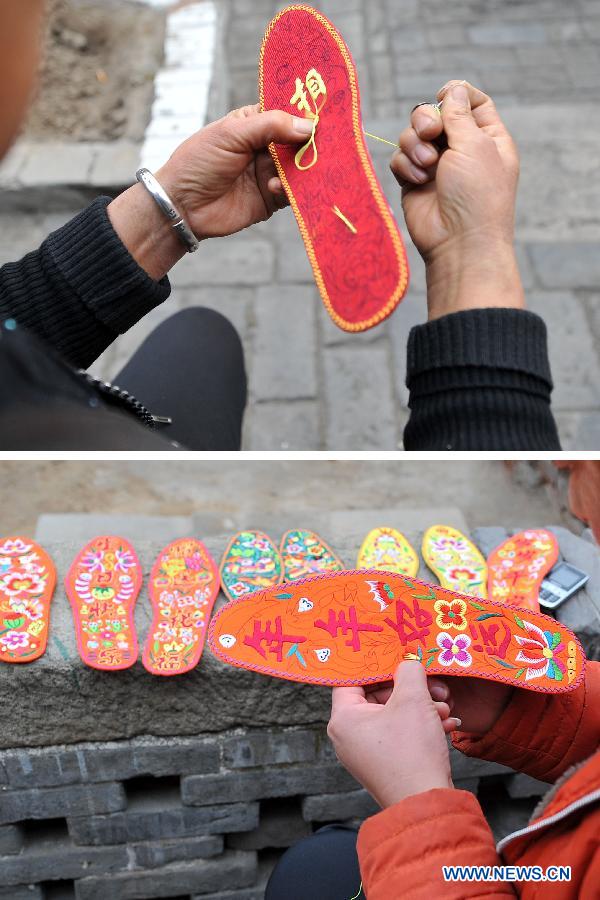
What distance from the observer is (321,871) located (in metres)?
1.09

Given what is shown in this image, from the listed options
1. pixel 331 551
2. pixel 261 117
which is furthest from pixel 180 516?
pixel 261 117

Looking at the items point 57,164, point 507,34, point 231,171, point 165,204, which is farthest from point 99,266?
point 507,34

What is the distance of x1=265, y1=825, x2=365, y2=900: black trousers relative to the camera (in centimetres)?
105

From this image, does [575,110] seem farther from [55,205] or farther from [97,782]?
[97,782]

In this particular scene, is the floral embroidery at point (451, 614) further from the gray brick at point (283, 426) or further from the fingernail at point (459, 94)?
the gray brick at point (283, 426)

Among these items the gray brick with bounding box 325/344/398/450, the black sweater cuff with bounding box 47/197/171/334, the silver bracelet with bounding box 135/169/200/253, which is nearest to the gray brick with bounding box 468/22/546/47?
the gray brick with bounding box 325/344/398/450

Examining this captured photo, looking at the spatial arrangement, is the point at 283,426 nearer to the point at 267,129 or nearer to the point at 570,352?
the point at 570,352

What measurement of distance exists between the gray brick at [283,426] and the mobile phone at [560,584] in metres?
0.90

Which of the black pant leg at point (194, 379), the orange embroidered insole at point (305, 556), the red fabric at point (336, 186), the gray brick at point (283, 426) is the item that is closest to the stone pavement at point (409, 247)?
the gray brick at point (283, 426)

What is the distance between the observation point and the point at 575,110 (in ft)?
9.42

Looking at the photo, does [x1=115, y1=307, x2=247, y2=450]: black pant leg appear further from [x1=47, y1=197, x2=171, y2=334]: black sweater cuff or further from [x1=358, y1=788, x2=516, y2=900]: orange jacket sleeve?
[x1=358, y1=788, x2=516, y2=900]: orange jacket sleeve

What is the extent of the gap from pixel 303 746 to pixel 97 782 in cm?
33

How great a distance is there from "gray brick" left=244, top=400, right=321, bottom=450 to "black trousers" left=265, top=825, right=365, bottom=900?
107 centimetres

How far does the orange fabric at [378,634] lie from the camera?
88cm
